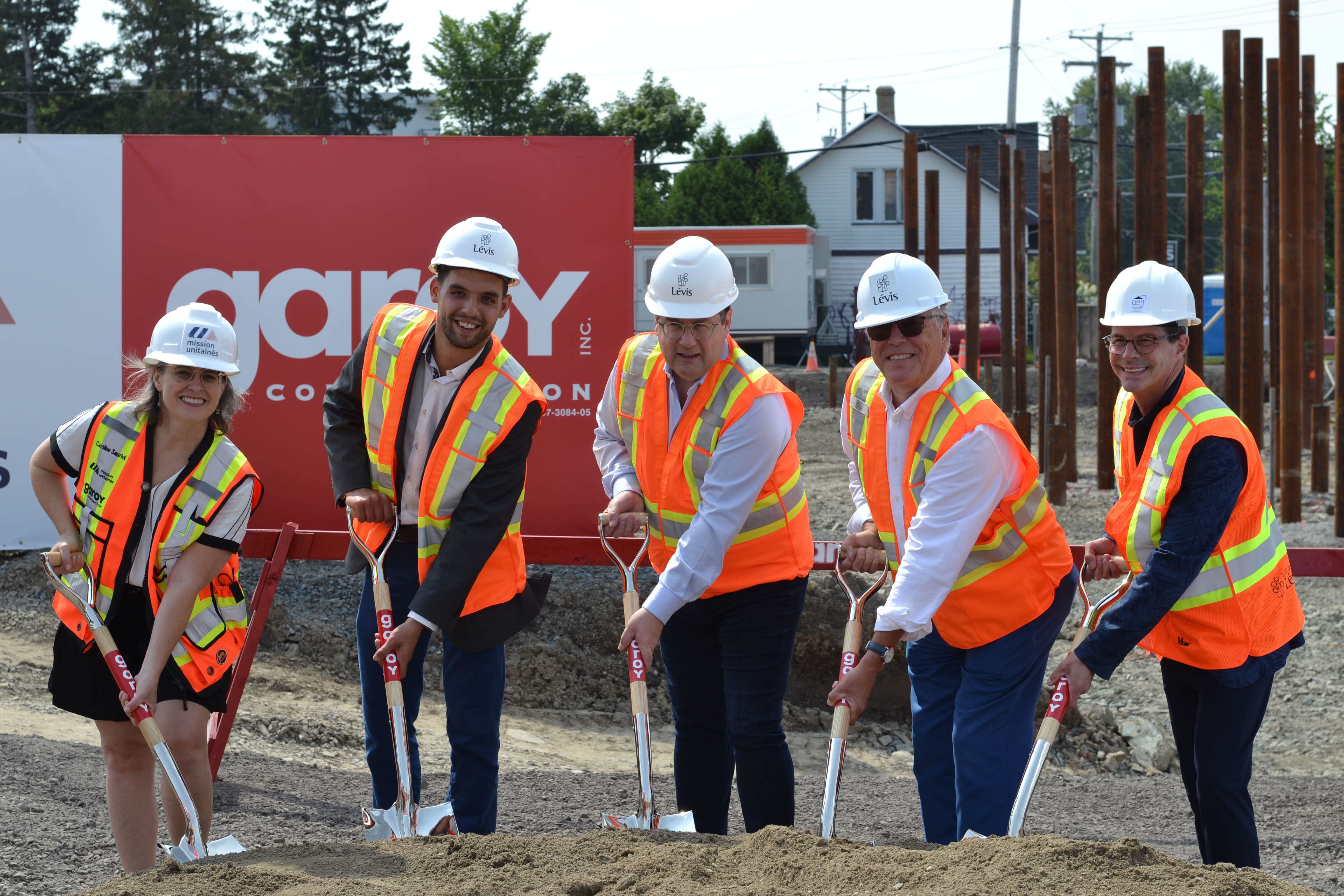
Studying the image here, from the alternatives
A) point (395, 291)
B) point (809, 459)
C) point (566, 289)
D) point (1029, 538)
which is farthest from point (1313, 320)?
point (1029, 538)

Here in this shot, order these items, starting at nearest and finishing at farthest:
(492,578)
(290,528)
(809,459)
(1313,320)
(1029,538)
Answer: (1029,538) → (492,578) → (290,528) → (1313,320) → (809,459)

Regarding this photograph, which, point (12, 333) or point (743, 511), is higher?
point (12, 333)

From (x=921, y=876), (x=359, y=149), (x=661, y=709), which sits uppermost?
(x=359, y=149)

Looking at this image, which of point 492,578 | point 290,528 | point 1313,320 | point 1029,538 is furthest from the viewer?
point 1313,320

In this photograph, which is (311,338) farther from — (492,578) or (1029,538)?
(1029,538)

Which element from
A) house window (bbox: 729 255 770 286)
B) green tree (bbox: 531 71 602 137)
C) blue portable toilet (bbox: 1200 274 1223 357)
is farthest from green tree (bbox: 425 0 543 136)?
blue portable toilet (bbox: 1200 274 1223 357)

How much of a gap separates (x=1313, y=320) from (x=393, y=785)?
11.8m

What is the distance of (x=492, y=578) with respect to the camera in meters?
3.94

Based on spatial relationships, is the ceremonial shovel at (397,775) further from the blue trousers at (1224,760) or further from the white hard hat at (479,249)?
the blue trousers at (1224,760)

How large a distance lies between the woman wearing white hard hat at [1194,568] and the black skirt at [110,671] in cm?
253

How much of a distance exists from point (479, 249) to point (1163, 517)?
6.95ft

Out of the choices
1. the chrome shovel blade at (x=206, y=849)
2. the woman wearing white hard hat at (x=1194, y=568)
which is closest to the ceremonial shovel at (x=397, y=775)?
the chrome shovel blade at (x=206, y=849)

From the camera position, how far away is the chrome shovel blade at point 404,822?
3764mm

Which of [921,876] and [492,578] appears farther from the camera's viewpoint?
[492,578]
